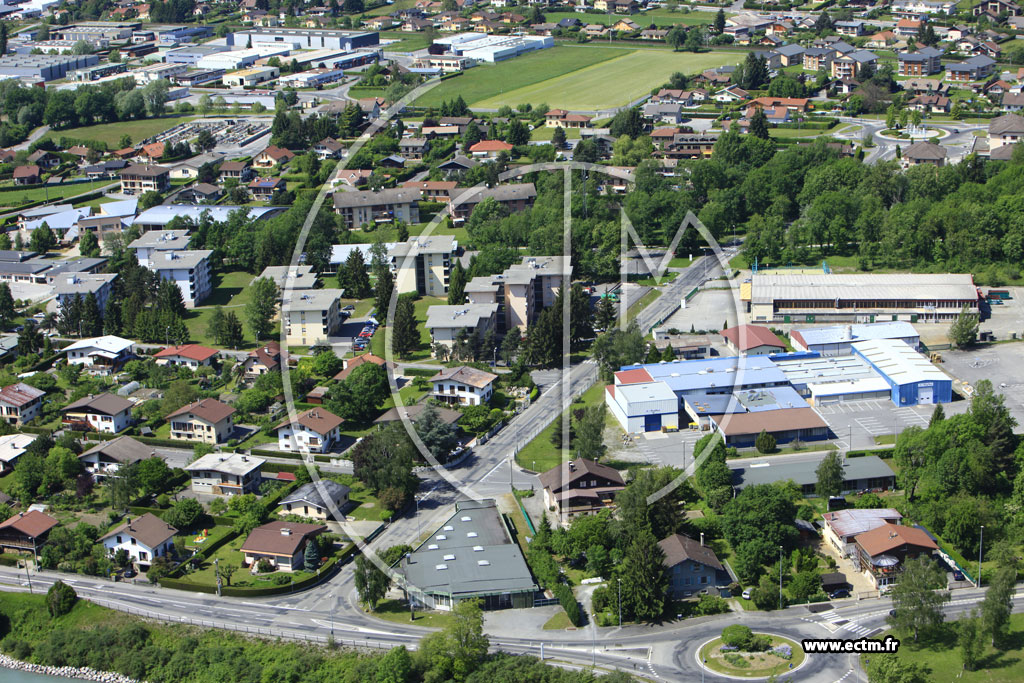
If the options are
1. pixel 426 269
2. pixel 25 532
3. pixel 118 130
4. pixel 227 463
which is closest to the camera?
pixel 25 532

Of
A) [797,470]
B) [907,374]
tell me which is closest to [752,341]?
[907,374]

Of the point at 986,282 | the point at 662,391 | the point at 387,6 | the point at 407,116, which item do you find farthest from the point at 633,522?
the point at 387,6

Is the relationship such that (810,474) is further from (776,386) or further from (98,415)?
(98,415)

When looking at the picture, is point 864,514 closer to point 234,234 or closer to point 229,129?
point 234,234

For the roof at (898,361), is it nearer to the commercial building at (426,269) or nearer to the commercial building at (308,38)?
the commercial building at (426,269)

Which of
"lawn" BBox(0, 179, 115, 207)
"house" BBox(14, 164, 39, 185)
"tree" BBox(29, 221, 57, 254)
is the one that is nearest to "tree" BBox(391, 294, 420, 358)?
"tree" BBox(29, 221, 57, 254)
